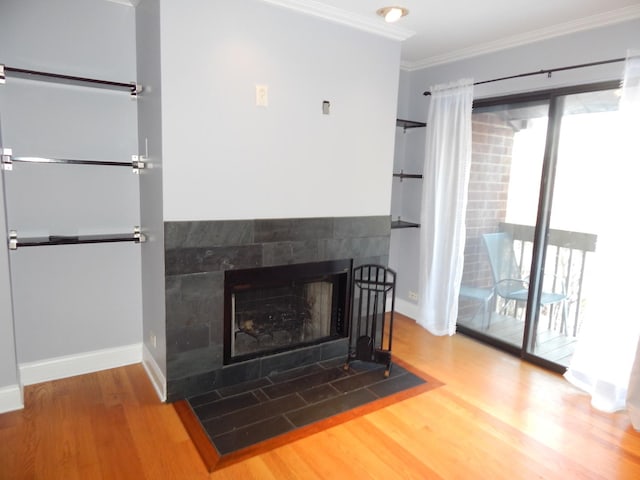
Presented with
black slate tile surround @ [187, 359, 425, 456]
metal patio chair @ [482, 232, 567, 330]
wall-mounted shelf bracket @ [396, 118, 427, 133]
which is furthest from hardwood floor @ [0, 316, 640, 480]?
wall-mounted shelf bracket @ [396, 118, 427, 133]

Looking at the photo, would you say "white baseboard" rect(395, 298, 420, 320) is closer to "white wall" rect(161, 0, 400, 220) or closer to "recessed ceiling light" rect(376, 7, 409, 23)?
"white wall" rect(161, 0, 400, 220)

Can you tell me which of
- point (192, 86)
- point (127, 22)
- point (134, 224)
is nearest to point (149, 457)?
point (134, 224)

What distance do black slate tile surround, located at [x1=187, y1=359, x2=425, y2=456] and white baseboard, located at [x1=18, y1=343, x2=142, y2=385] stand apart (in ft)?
2.42

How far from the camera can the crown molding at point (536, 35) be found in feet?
8.50

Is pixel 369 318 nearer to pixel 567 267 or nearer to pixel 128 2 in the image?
pixel 567 267

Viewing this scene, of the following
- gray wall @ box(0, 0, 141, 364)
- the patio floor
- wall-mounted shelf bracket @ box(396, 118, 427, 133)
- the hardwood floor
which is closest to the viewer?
the hardwood floor

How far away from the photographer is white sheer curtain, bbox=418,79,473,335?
11.6 ft

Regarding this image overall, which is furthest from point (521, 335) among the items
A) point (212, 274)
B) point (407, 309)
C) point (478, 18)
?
point (212, 274)

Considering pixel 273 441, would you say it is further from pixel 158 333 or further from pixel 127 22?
pixel 127 22

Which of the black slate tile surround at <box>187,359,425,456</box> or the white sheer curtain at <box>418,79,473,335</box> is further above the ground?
the white sheer curtain at <box>418,79,473,335</box>

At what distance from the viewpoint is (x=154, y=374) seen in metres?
2.79

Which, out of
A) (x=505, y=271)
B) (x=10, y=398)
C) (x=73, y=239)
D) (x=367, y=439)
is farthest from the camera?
(x=505, y=271)

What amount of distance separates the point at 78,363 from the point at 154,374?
1.86 feet

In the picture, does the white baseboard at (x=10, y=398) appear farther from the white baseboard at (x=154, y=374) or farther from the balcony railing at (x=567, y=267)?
A: the balcony railing at (x=567, y=267)
